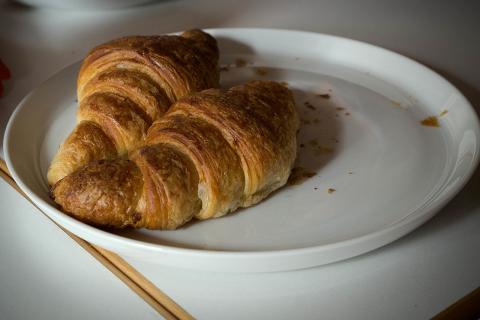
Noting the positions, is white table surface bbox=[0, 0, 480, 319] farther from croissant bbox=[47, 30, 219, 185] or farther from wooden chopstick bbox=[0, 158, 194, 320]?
croissant bbox=[47, 30, 219, 185]

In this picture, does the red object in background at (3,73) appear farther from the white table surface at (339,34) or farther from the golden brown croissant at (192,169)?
the golden brown croissant at (192,169)

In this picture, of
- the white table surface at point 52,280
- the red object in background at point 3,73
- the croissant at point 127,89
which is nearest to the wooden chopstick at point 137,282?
the white table surface at point 52,280

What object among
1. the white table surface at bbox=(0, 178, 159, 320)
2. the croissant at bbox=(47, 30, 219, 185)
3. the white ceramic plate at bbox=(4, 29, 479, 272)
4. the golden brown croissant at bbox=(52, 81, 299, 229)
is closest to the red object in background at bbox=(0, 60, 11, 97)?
the white ceramic plate at bbox=(4, 29, 479, 272)

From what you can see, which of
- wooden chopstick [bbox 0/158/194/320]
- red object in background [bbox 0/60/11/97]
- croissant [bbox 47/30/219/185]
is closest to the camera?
wooden chopstick [bbox 0/158/194/320]

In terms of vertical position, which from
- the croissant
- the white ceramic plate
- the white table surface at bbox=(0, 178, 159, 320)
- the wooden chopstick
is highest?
the croissant

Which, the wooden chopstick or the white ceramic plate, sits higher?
the white ceramic plate

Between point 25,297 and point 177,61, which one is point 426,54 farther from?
point 25,297

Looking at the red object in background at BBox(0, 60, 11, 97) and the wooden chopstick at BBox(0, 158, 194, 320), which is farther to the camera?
the red object in background at BBox(0, 60, 11, 97)

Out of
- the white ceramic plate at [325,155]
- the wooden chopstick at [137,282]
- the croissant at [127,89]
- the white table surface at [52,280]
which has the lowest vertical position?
the white table surface at [52,280]
